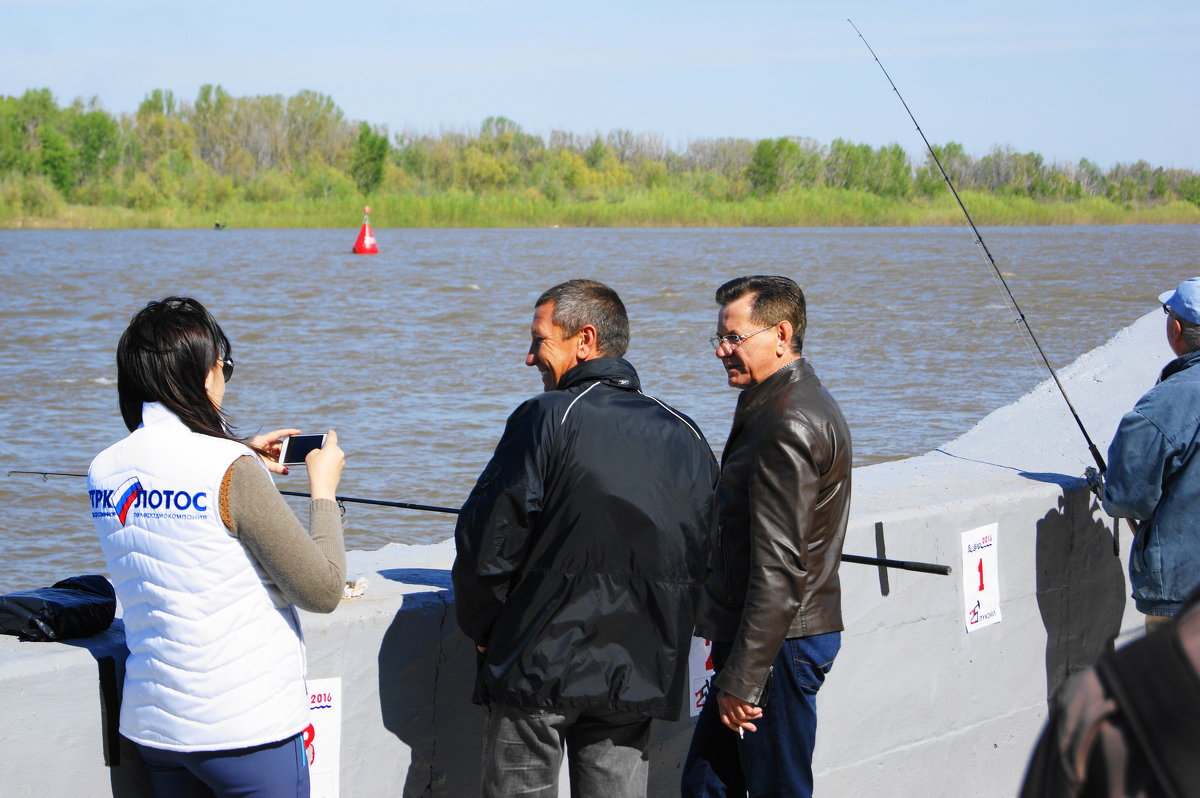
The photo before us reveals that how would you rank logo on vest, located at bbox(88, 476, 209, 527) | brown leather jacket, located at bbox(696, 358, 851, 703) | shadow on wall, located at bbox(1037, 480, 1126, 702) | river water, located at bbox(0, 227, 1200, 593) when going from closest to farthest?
1. logo on vest, located at bbox(88, 476, 209, 527)
2. brown leather jacket, located at bbox(696, 358, 851, 703)
3. shadow on wall, located at bbox(1037, 480, 1126, 702)
4. river water, located at bbox(0, 227, 1200, 593)

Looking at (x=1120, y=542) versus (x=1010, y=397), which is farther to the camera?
(x=1010, y=397)

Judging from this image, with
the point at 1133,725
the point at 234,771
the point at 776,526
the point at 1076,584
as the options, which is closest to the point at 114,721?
the point at 234,771

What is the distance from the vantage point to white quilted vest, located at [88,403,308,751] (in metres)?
2.22

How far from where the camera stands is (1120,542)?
433cm

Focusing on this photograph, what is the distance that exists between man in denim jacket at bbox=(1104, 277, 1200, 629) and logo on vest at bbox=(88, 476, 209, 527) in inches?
94.7

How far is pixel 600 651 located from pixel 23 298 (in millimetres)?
28684

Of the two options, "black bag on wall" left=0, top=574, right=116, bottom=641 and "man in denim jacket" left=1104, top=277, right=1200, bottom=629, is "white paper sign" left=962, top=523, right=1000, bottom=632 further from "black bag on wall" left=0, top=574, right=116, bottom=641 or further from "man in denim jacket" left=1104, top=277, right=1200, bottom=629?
"black bag on wall" left=0, top=574, right=116, bottom=641

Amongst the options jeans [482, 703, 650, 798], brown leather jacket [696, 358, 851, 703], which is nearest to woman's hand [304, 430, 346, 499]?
jeans [482, 703, 650, 798]

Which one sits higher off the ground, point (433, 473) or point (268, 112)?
point (268, 112)

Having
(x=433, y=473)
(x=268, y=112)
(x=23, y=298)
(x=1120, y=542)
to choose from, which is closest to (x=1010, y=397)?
(x=433, y=473)

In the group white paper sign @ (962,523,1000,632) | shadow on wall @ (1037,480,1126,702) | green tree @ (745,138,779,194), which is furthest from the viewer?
green tree @ (745,138,779,194)

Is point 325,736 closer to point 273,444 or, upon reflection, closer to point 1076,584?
point 273,444

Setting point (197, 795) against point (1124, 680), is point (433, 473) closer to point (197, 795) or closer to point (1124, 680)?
point (197, 795)

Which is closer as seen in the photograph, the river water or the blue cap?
the blue cap
